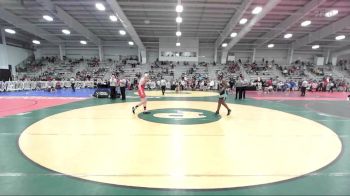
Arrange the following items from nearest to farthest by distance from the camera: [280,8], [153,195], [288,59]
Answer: [153,195], [280,8], [288,59]

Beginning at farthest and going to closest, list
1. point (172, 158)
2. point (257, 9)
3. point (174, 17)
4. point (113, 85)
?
point (174, 17) → point (257, 9) → point (113, 85) → point (172, 158)

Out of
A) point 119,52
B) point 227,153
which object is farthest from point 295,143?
point 119,52

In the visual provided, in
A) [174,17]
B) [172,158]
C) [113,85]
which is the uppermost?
[174,17]

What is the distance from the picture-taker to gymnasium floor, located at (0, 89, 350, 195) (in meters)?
3.14

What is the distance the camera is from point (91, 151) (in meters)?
4.43

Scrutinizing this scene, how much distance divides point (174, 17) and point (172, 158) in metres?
22.0

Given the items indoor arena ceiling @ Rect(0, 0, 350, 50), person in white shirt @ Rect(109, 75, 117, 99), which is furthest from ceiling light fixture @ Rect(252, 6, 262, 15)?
person in white shirt @ Rect(109, 75, 117, 99)

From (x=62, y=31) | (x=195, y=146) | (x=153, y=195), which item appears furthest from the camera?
(x=62, y=31)

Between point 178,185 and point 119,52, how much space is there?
37904 mm

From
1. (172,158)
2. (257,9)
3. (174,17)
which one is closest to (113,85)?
(172,158)

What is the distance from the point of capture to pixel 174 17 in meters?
23.9

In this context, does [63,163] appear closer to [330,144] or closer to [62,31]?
[330,144]

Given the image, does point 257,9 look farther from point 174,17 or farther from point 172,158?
point 172,158

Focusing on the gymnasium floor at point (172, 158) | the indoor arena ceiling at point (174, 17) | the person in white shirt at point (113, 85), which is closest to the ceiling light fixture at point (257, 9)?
the indoor arena ceiling at point (174, 17)
